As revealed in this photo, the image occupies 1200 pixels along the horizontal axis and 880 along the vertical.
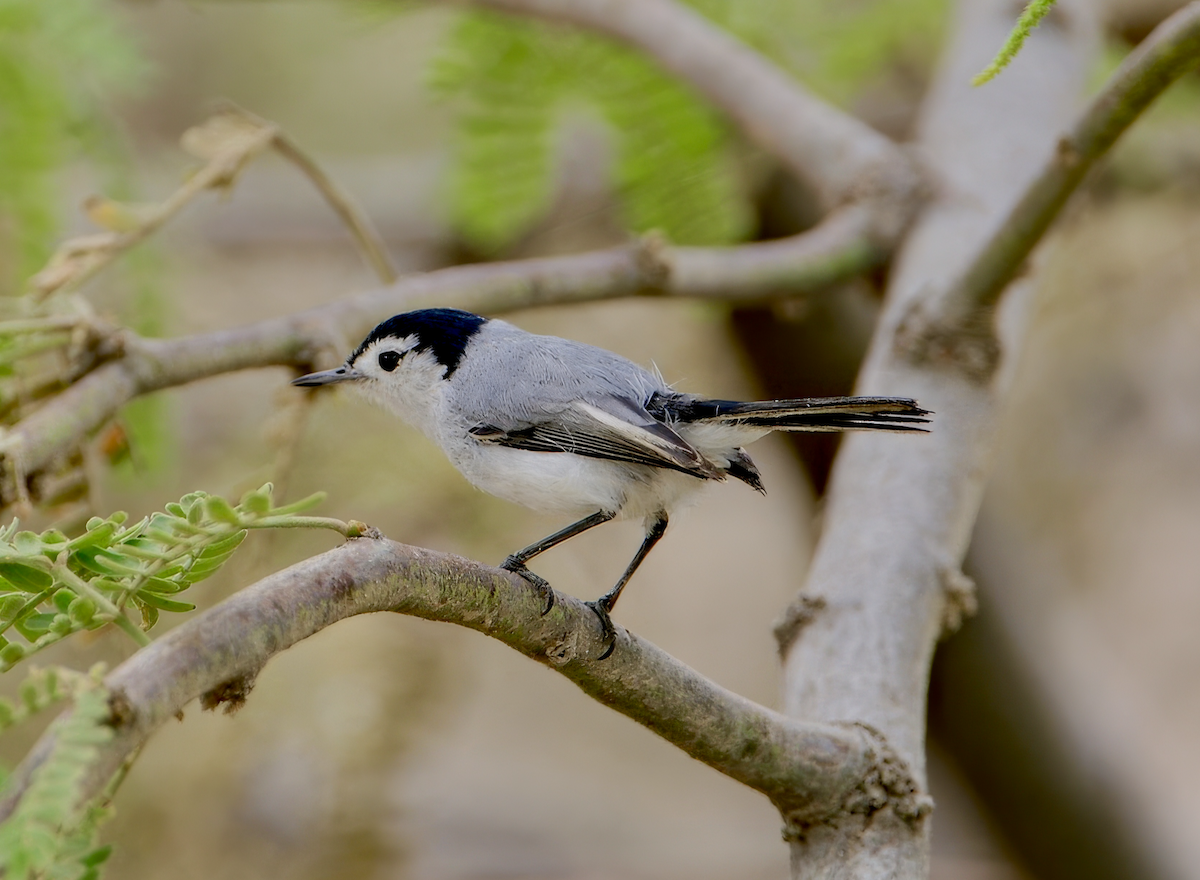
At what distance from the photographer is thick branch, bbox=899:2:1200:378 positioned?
1249 mm

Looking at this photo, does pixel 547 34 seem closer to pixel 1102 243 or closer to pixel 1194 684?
pixel 1102 243

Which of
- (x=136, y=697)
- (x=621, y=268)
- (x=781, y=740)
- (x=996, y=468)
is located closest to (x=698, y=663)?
(x=996, y=468)

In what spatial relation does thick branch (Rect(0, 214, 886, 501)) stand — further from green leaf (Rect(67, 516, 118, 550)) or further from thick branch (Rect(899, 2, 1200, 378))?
green leaf (Rect(67, 516, 118, 550))

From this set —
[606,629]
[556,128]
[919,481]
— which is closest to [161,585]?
[606,629]

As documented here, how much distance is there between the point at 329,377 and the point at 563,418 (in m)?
0.35

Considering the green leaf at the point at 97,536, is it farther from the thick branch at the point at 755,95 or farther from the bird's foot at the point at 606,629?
the thick branch at the point at 755,95

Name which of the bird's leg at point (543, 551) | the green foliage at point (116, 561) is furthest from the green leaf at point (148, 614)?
the bird's leg at point (543, 551)

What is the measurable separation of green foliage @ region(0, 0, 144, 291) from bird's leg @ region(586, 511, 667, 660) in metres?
1.24

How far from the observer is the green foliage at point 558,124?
2521mm

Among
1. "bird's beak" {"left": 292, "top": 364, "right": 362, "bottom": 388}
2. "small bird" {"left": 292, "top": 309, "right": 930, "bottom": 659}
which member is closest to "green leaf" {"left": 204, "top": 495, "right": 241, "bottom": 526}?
"small bird" {"left": 292, "top": 309, "right": 930, "bottom": 659}

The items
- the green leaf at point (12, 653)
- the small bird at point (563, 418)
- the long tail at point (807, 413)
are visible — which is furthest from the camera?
the small bird at point (563, 418)

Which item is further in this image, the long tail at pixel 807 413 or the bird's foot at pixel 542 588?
the long tail at pixel 807 413

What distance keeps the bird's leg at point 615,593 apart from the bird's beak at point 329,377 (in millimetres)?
460

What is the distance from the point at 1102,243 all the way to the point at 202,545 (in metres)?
3.37
